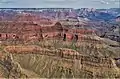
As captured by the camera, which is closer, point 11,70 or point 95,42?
point 11,70

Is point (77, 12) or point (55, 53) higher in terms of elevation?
point (77, 12)

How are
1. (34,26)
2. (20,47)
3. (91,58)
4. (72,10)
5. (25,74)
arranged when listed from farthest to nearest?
(72,10) < (34,26) < (20,47) < (91,58) < (25,74)

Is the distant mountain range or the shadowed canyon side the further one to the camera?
the distant mountain range

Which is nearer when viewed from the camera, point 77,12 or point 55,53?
point 55,53

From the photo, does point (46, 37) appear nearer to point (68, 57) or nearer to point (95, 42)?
point (95, 42)

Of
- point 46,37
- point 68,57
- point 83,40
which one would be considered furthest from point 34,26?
point 68,57

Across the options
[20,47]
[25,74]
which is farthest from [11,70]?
[20,47]

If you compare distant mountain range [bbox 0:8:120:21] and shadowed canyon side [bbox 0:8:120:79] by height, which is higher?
distant mountain range [bbox 0:8:120:21]

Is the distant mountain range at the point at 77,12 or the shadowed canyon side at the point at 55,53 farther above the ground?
the distant mountain range at the point at 77,12

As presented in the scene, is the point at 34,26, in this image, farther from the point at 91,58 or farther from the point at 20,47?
the point at 91,58

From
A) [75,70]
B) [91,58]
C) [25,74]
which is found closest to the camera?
[25,74]

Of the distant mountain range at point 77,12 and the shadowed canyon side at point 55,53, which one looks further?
A: the distant mountain range at point 77,12
